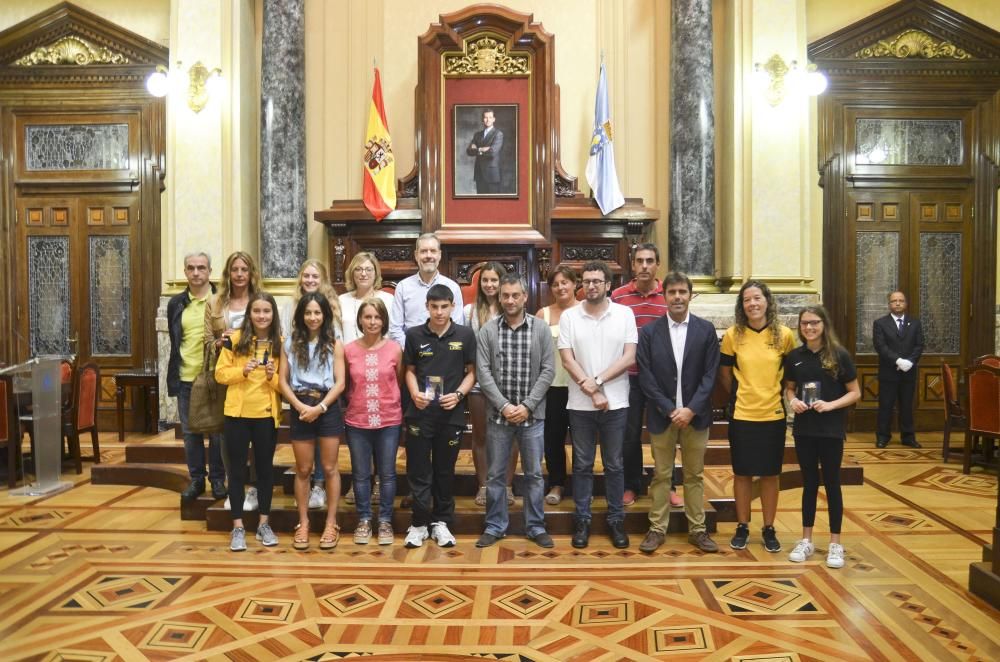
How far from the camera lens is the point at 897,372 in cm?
766

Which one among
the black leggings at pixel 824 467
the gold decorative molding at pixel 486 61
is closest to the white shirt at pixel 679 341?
the black leggings at pixel 824 467

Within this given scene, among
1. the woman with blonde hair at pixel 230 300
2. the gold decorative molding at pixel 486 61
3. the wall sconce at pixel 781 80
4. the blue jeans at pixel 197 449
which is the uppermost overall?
the gold decorative molding at pixel 486 61

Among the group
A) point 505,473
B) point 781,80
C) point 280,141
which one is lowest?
point 505,473

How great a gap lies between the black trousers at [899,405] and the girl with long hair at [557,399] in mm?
4214

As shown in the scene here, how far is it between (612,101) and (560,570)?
558 centimetres

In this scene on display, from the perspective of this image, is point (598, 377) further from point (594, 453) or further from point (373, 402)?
point (373, 402)

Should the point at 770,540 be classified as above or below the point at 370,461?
below

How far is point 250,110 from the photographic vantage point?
8.05 metres

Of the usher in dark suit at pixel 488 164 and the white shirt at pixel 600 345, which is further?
the usher in dark suit at pixel 488 164

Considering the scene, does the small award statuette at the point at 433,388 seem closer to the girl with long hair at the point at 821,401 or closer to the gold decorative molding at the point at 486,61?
the girl with long hair at the point at 821,401

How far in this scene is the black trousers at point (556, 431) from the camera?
4688mm

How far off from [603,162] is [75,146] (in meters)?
5.75

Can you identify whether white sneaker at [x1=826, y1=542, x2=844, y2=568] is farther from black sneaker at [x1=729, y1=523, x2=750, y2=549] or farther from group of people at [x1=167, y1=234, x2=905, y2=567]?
black sneaker at [x1=729, y1=523, x2=750, y2=549]

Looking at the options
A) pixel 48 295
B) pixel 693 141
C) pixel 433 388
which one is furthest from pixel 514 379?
pixel 48 295
